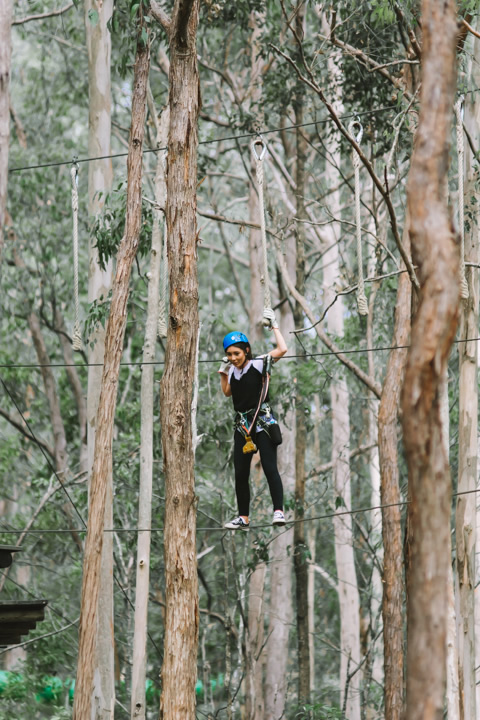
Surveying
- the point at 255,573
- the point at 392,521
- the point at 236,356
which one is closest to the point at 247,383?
the point at 236,356

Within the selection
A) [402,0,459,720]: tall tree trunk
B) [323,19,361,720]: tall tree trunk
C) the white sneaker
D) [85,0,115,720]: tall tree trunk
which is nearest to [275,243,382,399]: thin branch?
[323,19,361,720]: tall tree trunk

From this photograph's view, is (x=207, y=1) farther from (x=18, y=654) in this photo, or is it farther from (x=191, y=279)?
(x=18, y=654)

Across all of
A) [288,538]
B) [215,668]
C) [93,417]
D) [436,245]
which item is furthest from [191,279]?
[215,668]

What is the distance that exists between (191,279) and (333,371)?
6.61 m

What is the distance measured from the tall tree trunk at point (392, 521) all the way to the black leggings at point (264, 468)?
2.47 m

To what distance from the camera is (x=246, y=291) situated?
65.8ft

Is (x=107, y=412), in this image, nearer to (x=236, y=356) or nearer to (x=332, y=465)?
(x=236, y=356)

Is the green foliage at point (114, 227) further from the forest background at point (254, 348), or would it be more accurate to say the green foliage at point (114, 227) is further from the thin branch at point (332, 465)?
the thin branch at point (332, 465)

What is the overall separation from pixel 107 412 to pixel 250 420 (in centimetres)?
100

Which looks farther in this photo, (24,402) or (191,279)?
(24,402)

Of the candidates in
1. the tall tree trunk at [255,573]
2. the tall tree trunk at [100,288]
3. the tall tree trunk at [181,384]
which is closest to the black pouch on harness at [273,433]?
the tall tree trunk at [181,384]

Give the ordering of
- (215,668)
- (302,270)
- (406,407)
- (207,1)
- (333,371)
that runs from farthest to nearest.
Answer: (215,668) → (333,371) → (302,270) → (207,1) → (406,407)

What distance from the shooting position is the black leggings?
6.14 meters

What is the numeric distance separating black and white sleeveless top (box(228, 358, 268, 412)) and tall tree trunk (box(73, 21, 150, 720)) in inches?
34.8
